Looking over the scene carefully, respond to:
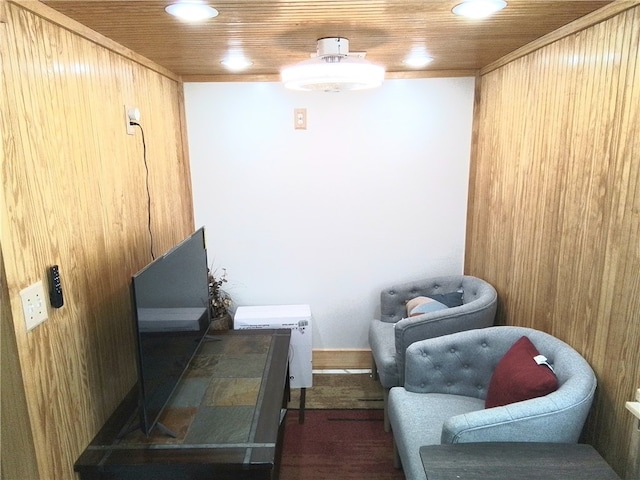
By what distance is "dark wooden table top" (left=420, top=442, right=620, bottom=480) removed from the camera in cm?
141

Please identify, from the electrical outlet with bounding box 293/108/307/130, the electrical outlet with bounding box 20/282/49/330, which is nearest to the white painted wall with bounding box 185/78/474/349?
the electrical outlet with bounding box 293/108/307/130

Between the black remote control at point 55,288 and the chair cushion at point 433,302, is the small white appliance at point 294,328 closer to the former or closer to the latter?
the chair cushion at point 433,302

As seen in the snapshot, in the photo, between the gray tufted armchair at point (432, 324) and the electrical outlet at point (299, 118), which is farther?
the electrical outlet at point (299, 118)

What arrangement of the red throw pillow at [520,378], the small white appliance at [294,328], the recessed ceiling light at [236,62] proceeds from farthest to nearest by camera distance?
the small white appliance at [294,328]
the recessed ceiling light at [236,62]
the red throw pillow at [520,378]

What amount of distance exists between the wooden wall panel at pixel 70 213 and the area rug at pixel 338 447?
101cm

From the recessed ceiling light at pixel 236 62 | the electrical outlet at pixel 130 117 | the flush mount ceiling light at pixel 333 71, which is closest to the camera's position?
the flush mount ceiling light at pixel 333 71

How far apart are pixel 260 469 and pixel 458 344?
1131 mm

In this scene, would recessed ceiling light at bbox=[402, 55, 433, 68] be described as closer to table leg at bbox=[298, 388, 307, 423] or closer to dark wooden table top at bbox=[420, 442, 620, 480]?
dark wooden table top at bbox=[420, 442, 620, 480]

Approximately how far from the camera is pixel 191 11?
→ 148 cm

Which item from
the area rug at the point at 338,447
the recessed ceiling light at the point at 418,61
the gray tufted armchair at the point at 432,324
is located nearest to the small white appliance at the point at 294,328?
the area rug at the point at 338,447

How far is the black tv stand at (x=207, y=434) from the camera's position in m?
1.53

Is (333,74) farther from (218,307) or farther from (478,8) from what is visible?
(218,307)

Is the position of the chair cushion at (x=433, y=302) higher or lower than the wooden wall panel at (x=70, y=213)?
lower

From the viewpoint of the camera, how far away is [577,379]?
1599 millimetres
